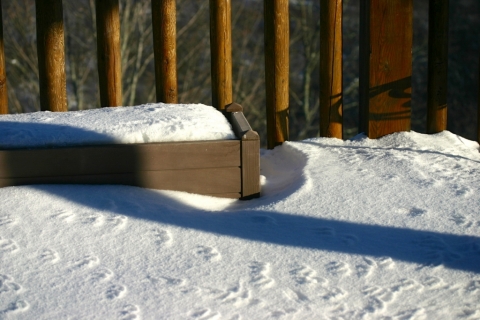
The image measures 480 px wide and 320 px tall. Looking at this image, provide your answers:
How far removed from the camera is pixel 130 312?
2.20 meters

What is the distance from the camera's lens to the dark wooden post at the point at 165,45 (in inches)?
166

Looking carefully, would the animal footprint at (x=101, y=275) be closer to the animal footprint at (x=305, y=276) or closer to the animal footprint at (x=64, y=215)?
the animal footprint at (x=64, y=215)

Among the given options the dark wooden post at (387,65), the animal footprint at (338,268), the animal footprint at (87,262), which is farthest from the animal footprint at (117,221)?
the dark wooden post at (387,65)

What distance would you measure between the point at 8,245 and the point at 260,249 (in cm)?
103

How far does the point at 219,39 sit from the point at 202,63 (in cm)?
762

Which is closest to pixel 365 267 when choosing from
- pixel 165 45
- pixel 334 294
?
pixel 334 294

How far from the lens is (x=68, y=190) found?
314 cm

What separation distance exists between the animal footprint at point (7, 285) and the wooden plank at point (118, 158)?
0.88 m

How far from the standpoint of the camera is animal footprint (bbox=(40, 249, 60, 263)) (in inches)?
99.8

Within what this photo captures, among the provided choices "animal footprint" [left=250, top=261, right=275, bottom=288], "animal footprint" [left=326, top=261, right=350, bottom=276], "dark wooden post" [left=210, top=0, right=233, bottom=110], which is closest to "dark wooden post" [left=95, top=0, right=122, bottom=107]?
"dark wooden post" [left=210, top=0, right=233, bottom=110]

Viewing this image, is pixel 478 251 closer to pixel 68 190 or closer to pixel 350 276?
pixel 350 276

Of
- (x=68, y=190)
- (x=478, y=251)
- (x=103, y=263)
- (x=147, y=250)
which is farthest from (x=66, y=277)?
(x=478, y=251)

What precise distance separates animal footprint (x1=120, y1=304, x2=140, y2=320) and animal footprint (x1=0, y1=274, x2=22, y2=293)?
1.38 ft

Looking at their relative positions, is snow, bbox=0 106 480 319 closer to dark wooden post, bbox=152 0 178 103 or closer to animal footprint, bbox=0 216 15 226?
animal footprint, bbox=0 216 15 226
